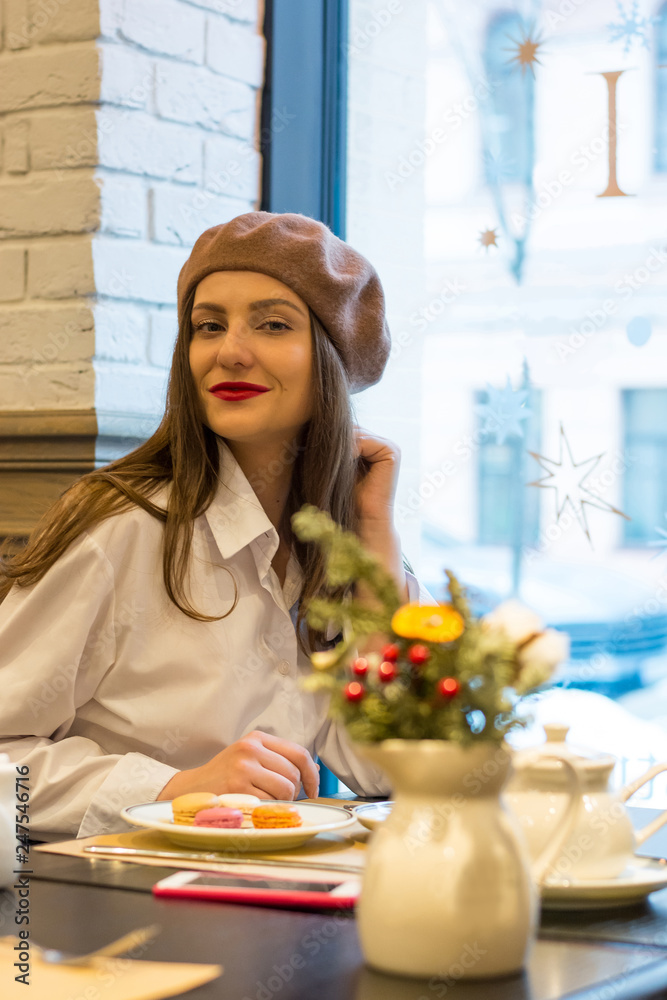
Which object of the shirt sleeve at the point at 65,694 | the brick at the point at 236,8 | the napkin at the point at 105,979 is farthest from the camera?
the brick at the point at 236,8

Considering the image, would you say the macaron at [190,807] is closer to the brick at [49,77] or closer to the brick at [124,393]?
the brick at [124,393]

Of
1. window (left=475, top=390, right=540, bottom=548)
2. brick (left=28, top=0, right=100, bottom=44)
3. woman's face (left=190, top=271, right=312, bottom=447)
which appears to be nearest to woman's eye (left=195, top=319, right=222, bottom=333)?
woman's face (left=190, top=271, right=312, bottom=447)

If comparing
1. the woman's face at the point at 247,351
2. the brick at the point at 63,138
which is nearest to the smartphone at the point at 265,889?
the woman's face at the point at 247,351

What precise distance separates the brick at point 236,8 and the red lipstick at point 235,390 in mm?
878

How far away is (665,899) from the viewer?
0.91m

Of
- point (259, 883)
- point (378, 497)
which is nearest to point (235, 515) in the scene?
point (378, 497)

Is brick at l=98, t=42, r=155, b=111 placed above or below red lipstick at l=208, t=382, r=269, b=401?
above

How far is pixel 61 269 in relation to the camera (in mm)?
1966

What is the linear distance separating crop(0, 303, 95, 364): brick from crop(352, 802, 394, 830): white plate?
1023 mm

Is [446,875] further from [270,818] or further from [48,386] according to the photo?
[48,386]

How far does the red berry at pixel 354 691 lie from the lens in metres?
0.71

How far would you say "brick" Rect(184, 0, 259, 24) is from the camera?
2.15 metres

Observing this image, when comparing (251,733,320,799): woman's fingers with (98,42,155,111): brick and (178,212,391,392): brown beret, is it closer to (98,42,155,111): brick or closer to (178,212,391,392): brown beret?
(178,212,391,392): brown beret

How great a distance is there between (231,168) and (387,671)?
5.49 feet
